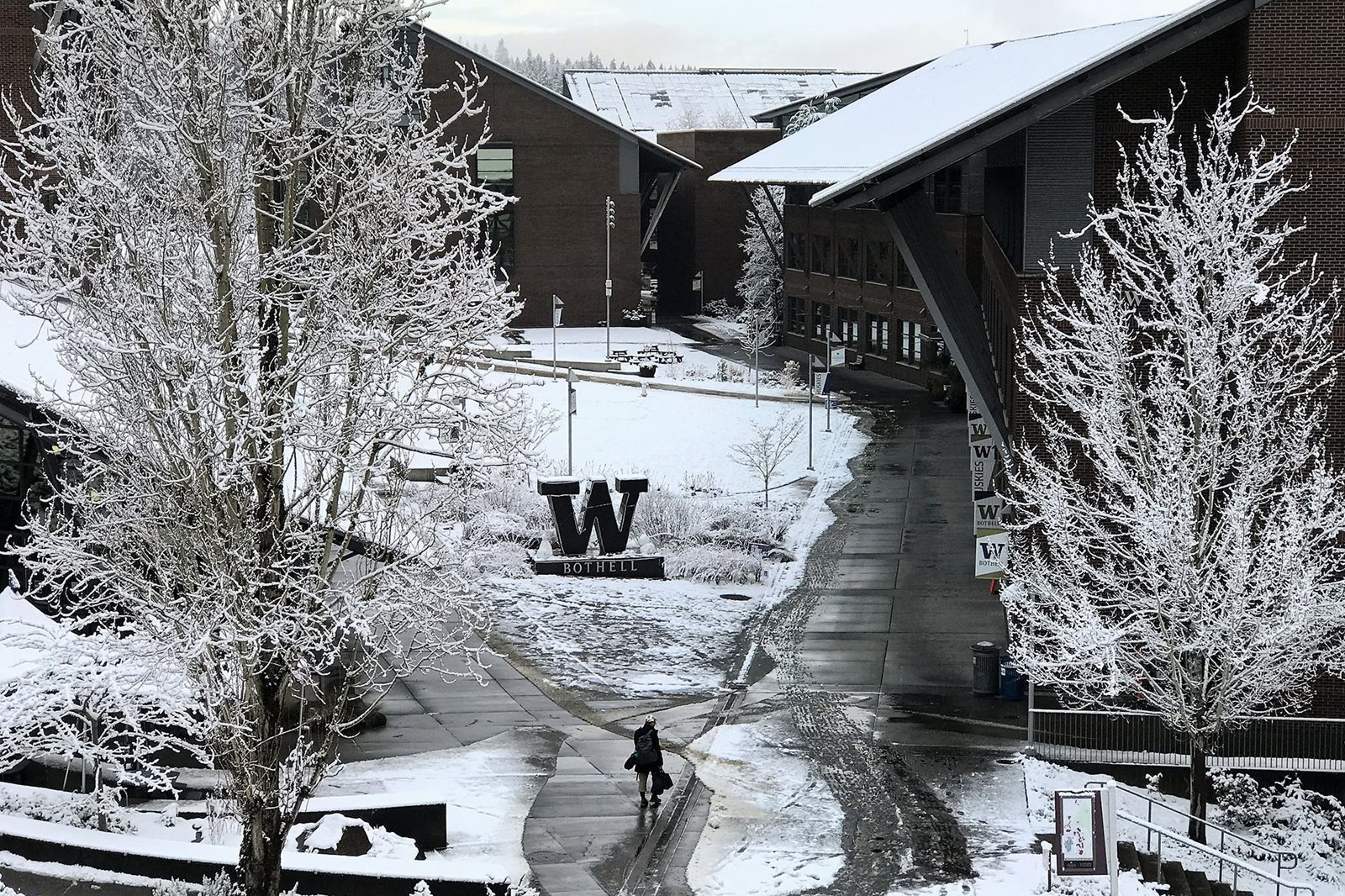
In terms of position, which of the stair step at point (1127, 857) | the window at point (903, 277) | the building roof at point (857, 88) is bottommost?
the stair step at point (1127, 857)

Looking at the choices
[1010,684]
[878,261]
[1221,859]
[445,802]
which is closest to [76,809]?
[445,802]

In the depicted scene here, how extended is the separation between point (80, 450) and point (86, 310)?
1337mm

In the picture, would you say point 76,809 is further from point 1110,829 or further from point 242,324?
point 1110,829

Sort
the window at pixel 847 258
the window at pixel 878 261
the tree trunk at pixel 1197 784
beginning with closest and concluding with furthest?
the tree trunk at pixel 1197 784
the window at pixel 878 261
the window at pixel 847 258

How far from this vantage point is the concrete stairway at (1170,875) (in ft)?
61.0

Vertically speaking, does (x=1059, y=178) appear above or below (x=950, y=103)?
below

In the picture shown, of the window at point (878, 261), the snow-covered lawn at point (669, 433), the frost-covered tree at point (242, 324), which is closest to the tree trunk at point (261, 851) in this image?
the frost-covered tree at point (242, 324)

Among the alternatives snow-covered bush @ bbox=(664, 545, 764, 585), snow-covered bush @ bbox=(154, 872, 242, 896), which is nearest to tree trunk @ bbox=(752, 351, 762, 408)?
snow-covered bush @ bbox=(664, 545, 764, 585)

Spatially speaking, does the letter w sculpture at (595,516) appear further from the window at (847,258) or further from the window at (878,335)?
the window at (847,258)

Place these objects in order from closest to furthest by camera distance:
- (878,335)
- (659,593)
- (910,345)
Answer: (659,593) → (910,345) → (878,335)

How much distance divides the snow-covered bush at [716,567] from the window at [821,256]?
125 feet

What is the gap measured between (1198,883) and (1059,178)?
40.0ft

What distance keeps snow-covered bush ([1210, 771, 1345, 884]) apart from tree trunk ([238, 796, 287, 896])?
13.9 m

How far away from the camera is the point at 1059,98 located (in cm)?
2478
